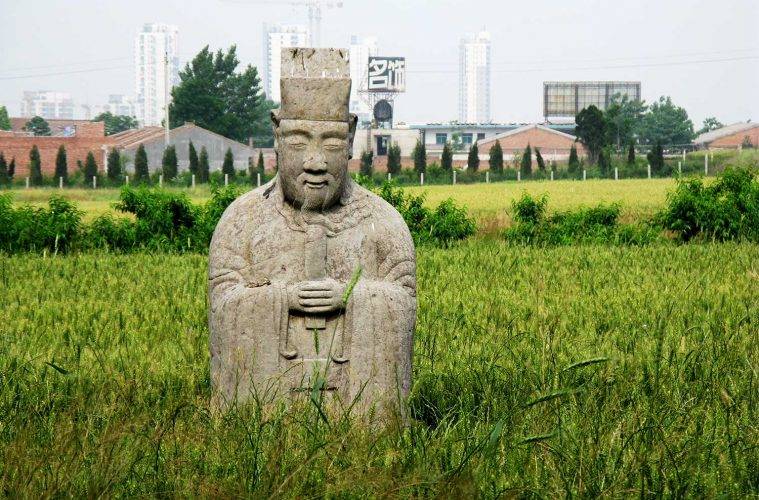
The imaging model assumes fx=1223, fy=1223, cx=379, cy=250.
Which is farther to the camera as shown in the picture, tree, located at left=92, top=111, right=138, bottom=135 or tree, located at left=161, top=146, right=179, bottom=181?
tree, located at left=92, top=111, right=138, bottom=135

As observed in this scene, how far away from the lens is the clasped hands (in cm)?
683

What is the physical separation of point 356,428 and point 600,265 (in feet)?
34.6

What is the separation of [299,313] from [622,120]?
7825 cm

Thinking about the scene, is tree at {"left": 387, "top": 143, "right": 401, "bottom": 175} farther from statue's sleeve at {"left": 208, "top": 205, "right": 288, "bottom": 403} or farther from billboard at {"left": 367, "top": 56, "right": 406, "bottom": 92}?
statue's sleeve at {"left": 208, "top": 205, "right": 288, "bottom": 403}

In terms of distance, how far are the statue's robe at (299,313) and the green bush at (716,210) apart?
42.1ft

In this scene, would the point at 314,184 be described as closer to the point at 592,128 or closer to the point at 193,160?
the point at 193,160

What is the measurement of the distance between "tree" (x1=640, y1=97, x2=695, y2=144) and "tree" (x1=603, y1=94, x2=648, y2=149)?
0.83m

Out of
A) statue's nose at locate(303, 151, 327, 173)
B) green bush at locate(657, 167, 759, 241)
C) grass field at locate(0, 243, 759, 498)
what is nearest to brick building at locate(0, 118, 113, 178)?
green bush at locate(657, 167, 759, 241)

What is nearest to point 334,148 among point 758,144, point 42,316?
point 42,316

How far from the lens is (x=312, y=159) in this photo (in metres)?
6.87

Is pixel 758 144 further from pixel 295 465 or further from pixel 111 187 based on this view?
pixel 295 465

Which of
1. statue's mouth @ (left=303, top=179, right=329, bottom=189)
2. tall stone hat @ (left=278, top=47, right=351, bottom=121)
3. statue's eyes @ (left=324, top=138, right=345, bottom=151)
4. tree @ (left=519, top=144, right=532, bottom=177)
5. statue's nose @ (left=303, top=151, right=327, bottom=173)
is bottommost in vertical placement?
statue's mouth @ (left=303, top=179, right=329, bottom=189)

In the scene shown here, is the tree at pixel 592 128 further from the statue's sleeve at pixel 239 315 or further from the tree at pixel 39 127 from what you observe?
the statue's sleeve at pixel 239 315

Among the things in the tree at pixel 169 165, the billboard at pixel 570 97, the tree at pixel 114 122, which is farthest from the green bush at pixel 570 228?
the tree at pixel 114 122
